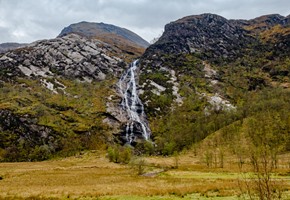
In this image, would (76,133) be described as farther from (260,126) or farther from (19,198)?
(19,198)

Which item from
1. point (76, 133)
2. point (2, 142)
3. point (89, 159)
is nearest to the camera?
point (89, 159)

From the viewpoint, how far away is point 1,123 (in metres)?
193

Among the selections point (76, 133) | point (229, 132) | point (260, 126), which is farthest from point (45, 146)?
point (260, 126)

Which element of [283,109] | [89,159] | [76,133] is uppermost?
[283,109]

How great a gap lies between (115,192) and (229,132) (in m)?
135

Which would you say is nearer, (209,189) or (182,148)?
(209,189)

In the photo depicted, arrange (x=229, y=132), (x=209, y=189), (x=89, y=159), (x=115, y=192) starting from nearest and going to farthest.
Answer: (x=209, y=189), (x=115, y=192), (x=89, y=159), (x=229, y=132)

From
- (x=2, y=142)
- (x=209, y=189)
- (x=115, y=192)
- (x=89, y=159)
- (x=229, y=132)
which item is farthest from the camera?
Result: (x=2, y=142)

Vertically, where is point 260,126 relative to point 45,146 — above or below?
above

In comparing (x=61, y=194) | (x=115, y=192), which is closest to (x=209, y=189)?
(x=115, y=192)

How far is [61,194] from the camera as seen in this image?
4472 centimetres

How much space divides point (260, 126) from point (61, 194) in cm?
13529

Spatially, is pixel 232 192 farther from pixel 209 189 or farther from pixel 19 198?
pixel 19 198

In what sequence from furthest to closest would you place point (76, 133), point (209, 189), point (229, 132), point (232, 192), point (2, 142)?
1. point (76, 133)
2. point (2, 142)
3. point (229, 132)
4. point (209, 189)
5. point (232, 192)
